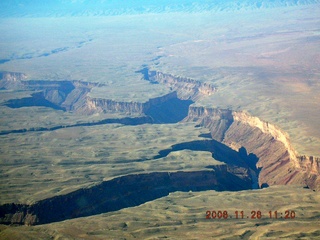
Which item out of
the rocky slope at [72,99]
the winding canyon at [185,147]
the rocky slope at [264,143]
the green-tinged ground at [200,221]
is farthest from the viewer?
the rocky slope at [72,99]

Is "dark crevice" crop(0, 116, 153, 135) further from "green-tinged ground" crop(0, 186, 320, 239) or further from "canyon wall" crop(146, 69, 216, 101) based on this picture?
"green-tinged ground" crop(0, 186, 320, 239)

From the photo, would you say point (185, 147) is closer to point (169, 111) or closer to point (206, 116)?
point (206, 116)

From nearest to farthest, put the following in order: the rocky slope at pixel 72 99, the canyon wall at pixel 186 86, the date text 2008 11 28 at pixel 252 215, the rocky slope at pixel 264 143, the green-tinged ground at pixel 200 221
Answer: the green-tinged ground at pixel 200 221 < the date text 2008 11 28 at pixel 252 215 < the rocky slope at pixel 264 143 < the rocky slope at pixel 72 99 < the canyon wall at pixel 186 86

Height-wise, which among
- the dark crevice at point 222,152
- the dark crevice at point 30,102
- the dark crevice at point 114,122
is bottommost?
the dark crevice at point 222,152

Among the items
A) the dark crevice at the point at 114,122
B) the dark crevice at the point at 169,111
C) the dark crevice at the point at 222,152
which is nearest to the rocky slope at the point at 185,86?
the dark crevice at the point at 169,111

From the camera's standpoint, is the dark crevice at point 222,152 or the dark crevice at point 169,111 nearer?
the dark crevice at point 222,152

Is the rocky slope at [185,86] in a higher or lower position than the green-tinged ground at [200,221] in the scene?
higher

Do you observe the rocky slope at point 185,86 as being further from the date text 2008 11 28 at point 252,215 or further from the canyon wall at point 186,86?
the date text 2008 11 28 at point 252,215

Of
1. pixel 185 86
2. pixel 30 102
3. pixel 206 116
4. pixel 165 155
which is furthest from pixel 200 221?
pixel 185 86
